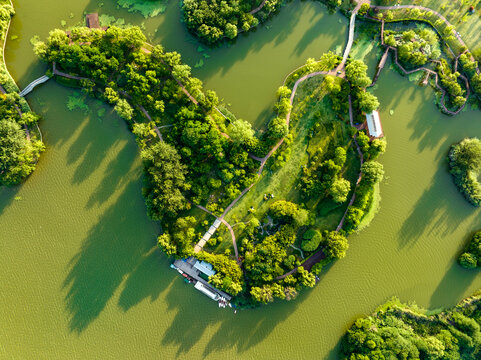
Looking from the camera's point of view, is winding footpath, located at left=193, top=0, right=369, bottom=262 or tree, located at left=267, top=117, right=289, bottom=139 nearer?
tree, located at left=267, top=117, right=289, bottom=139

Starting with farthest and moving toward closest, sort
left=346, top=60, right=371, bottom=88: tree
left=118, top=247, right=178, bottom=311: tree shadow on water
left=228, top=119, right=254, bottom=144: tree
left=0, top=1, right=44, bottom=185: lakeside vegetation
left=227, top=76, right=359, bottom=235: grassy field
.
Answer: left=227, top=76, right=359, bottom=235: grassy field → left=118, top=247, right=178, bottom=311: tree shadow on water → left=346, top=60, right=371, bottom=88: tree → left=228, top=119, right=254, bottom=144: tree → left=0, top=1, right=44, bottom=185: lakeside vegetation

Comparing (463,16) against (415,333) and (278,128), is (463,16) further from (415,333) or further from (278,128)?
(415,333)

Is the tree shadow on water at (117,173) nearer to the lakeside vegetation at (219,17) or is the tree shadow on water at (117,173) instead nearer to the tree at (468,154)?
the lakeside vegetation at (219,17)

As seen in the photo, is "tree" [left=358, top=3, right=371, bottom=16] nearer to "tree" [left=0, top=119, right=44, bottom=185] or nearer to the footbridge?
the footbridge

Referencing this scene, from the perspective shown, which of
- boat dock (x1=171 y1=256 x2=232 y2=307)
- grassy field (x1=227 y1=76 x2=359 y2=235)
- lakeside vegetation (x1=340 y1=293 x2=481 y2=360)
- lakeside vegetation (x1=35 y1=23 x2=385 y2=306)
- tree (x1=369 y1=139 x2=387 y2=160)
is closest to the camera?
lakeside vegetation (x1=35 y1=23 x2=385 y2=306)

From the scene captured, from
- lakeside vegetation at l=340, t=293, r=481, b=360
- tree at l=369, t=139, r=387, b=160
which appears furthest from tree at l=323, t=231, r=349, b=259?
tree at l=369, t=139, r=387, b=160

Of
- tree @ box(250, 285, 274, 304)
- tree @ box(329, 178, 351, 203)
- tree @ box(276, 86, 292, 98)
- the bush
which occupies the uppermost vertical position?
tree @ box(276, 86, 292, 98)

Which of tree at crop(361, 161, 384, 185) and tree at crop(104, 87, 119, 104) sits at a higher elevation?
tree at crop(361, 161, 384, 185)
